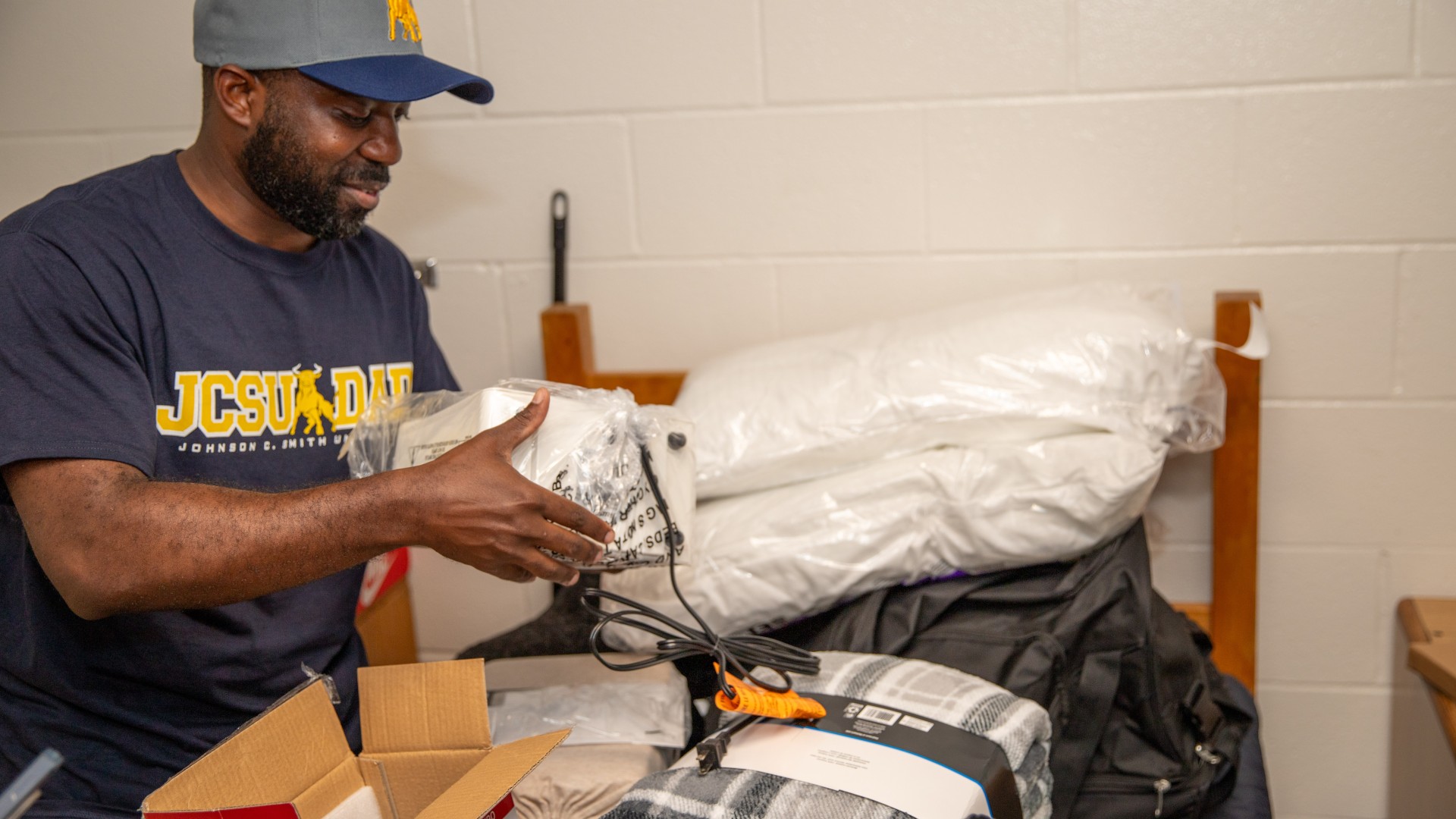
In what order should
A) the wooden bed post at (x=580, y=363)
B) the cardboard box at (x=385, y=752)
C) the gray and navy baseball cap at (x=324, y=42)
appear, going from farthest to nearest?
the wooden bed post at (x=580, y=363) < the gray and navy baseball cap at (x=324, y=42) < the cardboard box at (x=385, y=752)

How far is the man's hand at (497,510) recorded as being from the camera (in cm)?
89

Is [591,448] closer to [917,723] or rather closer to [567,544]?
[567,544]

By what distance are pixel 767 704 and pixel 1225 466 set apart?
0.89 metres

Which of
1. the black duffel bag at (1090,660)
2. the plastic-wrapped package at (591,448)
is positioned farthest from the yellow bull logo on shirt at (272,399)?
the black duffel bag at (1090,660)

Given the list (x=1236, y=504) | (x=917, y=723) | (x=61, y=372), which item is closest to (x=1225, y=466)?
(x=1236, y=504)

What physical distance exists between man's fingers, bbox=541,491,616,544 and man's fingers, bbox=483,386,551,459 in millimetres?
54

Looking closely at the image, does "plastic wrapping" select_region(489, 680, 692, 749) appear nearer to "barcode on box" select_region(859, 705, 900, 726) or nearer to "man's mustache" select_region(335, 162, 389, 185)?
"barcode on box" select_region(859, 705, 900, 726)

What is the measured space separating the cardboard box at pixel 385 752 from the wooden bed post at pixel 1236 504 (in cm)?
105

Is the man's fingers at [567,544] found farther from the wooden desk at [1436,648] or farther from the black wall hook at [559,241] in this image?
the wooden desk at [1436,648]

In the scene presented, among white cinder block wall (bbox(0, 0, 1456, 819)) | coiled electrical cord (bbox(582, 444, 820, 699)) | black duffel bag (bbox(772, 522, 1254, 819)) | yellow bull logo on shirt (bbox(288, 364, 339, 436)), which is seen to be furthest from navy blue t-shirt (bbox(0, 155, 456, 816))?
black duffel bag (bbox(772, 522, 1254, 819))

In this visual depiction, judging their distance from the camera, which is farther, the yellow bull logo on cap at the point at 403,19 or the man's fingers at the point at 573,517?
the yellow bull logo on cap at the point at 403,19

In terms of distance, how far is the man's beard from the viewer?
3.63 feet

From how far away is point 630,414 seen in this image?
1017 millimetres

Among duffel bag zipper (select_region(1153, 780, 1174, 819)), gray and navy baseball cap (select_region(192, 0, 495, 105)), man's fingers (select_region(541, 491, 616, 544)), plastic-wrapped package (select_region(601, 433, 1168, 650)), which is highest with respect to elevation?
gray and navy baseball cap (select_region(192, 0, 495, 105))
